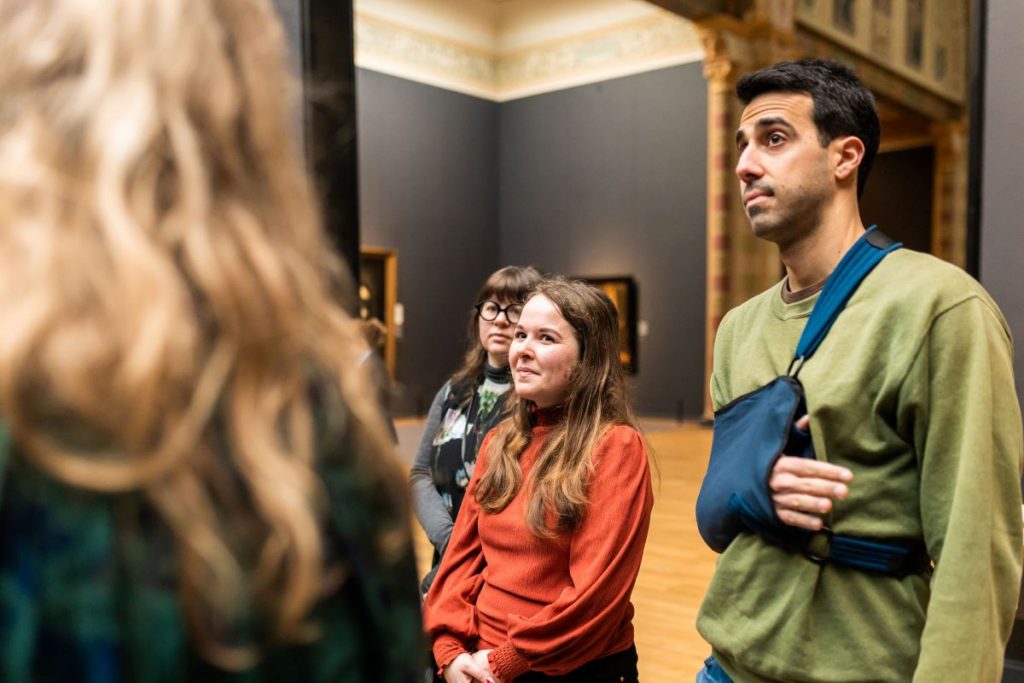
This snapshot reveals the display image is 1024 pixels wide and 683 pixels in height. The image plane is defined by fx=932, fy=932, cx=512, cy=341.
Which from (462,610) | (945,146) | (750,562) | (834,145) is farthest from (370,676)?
(945,146)

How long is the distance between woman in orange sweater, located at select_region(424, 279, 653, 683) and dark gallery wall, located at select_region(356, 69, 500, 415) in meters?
12.6

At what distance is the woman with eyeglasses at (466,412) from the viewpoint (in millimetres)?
3193

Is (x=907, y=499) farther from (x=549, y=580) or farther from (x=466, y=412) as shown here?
(x=466, y=412)

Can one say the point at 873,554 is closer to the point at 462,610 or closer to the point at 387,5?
the point at 462,610

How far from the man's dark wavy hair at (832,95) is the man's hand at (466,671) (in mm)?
1497

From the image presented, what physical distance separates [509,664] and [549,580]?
23 cm

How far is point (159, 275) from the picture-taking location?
702 millimetres

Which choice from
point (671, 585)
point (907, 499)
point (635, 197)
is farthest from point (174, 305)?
point (635, 197)

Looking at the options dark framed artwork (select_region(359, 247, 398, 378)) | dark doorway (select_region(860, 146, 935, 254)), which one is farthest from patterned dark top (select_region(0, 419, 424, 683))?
dark doorway (select_region(860, 146, 935, 254))

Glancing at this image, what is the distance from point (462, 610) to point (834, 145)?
60.2 inches

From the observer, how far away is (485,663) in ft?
7.77

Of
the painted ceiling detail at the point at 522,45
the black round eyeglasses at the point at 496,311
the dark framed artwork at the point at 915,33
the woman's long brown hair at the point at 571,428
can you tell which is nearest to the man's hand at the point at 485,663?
the woman's long brown hair at the point at 571,428

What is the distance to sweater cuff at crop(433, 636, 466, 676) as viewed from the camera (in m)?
2.46

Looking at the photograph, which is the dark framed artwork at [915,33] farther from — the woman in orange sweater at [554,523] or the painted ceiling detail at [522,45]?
the woman in orange sweater at [554,523]
